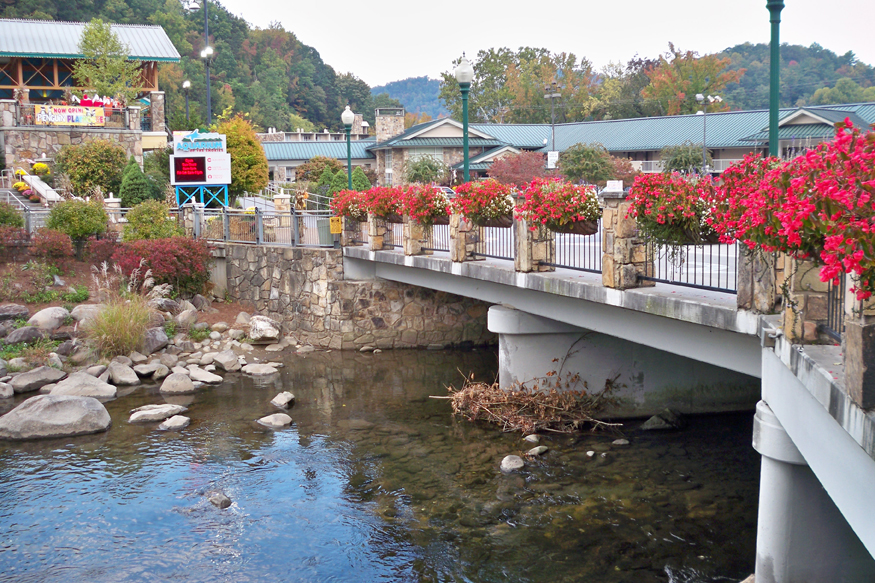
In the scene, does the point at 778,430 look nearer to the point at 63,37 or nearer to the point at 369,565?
the point at 369,565

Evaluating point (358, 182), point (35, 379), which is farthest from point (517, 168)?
point (35, 379)

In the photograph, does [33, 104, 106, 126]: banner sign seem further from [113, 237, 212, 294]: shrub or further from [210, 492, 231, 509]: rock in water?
[210, 492, 231, 509]: rock in water

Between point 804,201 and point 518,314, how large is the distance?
357 inches

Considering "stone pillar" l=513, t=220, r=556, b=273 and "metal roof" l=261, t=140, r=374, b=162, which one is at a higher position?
"metal roof" l=261, t=140, r=374, b=162

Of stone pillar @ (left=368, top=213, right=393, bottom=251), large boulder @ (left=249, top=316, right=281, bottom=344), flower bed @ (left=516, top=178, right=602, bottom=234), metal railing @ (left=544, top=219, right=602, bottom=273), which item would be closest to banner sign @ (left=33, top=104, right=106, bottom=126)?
large boulder @ (left=249, top=316, right=281, bottom=344)

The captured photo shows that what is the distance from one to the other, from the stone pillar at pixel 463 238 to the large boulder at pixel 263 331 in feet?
24.2

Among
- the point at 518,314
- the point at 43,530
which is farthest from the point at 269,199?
the point at 43,530

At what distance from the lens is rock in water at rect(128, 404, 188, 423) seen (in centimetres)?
1452

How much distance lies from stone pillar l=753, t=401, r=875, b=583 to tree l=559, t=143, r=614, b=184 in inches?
1361

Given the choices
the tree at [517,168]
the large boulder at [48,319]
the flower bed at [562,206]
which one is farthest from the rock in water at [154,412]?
the tree at [517,168]

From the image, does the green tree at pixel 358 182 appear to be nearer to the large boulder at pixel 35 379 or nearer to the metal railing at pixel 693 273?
the large boulder at pixel 35 379

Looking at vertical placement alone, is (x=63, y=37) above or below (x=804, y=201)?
above

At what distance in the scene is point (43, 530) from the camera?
32.6 ft

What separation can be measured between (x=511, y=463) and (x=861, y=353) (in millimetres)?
7703
